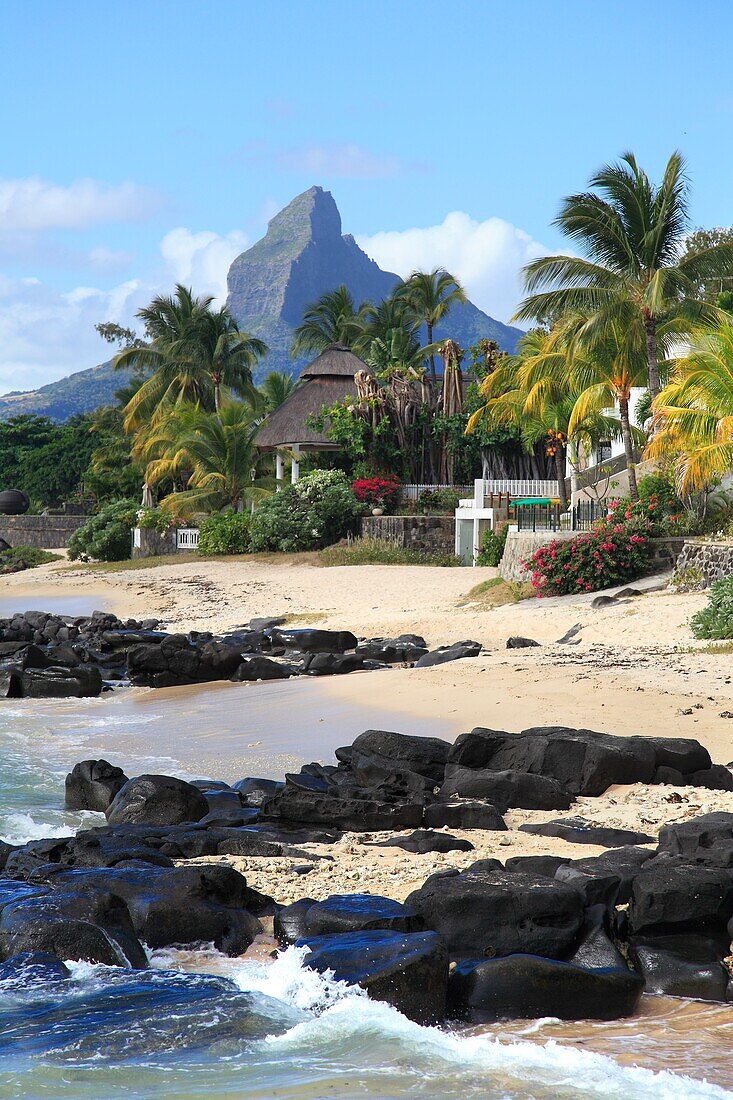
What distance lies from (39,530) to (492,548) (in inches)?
1077

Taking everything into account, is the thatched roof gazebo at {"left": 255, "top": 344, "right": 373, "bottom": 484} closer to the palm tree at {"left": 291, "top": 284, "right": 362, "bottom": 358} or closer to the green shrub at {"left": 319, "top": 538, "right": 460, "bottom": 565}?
the green shrub at {"left": 319, "top": 538, "right": 460, "bottom": 565}

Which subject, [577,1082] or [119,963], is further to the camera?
[119,963]

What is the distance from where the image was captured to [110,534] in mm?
37750

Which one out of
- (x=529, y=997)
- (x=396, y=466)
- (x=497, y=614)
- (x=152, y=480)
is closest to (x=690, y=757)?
(x=529, y=997)

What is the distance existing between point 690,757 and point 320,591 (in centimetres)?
1742

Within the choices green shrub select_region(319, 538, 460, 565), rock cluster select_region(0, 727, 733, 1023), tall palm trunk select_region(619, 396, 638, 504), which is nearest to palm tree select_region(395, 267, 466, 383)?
green shrub select_region(319, 538, 460, 565)

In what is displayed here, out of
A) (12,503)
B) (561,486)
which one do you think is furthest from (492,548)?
(12,503)

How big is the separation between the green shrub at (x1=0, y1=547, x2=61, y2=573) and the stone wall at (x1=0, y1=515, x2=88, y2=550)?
223cm

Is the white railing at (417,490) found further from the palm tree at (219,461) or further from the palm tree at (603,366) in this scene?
the palm tree at (603,366)

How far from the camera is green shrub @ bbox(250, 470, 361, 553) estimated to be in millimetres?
31297

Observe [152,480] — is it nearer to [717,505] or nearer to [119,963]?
[717,505]

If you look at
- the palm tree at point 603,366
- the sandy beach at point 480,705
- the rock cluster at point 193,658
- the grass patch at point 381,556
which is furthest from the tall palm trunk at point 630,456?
the rock cluster at point 193,658

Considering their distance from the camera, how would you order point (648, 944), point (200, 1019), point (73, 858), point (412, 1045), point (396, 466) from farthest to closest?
point (396, 466) → point (73, 858) → point (648, 944) → point (200, 1019) → point (412, 1045)

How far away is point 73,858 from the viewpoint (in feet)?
22.1
